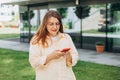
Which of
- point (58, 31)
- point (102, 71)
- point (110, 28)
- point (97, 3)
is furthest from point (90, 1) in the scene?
point (58, 31)

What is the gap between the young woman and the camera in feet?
8.96

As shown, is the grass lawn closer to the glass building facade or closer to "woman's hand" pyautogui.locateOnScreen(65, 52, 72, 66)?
the glass building facade

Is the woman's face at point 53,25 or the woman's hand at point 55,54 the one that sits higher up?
the woman's face at point 53,25

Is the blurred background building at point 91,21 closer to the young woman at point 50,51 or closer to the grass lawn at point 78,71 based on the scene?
the grass lawn at point 78,71

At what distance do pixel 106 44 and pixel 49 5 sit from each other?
5.11 m

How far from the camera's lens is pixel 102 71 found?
939cm

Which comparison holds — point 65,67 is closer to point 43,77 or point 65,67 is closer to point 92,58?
point 43,77

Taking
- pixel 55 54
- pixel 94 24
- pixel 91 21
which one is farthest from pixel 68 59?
pixel 91 21

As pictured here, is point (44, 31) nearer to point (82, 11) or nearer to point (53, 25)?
point (53, 25)

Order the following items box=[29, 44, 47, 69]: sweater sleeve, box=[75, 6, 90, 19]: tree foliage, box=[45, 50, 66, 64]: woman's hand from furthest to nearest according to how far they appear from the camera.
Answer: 1. box=[75, 6, 90, 19]: tree foliage
2. box=[29, 44, 47, 69]: sweater sleeve
3. box=[45, 50, 66, 64]: woman's hand

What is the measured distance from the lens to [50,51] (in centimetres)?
274

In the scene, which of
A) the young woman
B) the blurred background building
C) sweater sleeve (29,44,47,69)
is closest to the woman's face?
the young woman

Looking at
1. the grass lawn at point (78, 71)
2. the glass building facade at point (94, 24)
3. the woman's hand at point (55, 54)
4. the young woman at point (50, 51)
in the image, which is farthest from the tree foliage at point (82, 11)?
the woman's hand at point (55, 54)

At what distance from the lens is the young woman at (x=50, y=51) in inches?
107
